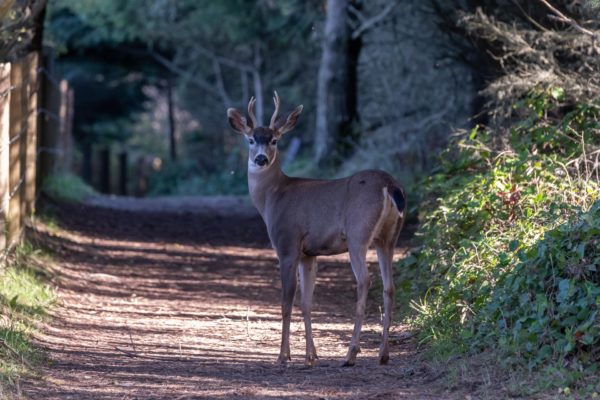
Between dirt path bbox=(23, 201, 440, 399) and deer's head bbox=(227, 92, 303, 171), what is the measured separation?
1446mm

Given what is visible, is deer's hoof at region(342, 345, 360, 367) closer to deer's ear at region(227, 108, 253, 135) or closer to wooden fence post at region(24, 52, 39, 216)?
deer's ear at region(227, 108, 253, 135)

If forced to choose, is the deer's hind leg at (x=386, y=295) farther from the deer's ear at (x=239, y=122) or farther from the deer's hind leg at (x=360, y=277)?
the deer's ear at (x=239, y=122)

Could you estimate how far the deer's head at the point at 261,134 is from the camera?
9.16 meters

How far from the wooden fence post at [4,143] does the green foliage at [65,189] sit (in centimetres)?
651

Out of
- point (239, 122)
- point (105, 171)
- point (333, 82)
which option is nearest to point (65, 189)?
point (333, 82)

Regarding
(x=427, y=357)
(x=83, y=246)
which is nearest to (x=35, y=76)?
(x=83, y=246)

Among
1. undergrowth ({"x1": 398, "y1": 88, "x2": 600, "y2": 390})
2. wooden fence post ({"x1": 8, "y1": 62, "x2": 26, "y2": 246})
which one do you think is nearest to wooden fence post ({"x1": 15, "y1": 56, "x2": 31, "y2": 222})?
wooden fence post ({"x1": 8, "y1": 62, "x2": 26, "y2": 246})

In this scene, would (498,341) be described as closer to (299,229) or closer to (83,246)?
(299,229)

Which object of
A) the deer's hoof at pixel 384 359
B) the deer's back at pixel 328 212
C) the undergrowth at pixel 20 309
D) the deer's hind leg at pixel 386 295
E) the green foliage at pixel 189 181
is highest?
the deer's back at pixel 328 212

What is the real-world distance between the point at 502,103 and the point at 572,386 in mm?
6730

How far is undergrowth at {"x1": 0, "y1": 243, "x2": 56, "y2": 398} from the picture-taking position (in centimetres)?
741

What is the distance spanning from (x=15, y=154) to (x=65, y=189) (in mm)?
8671

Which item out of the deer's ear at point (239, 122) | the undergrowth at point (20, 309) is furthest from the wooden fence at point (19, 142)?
the deer's ear at point (239, 122)

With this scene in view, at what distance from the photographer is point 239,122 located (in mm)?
9508
